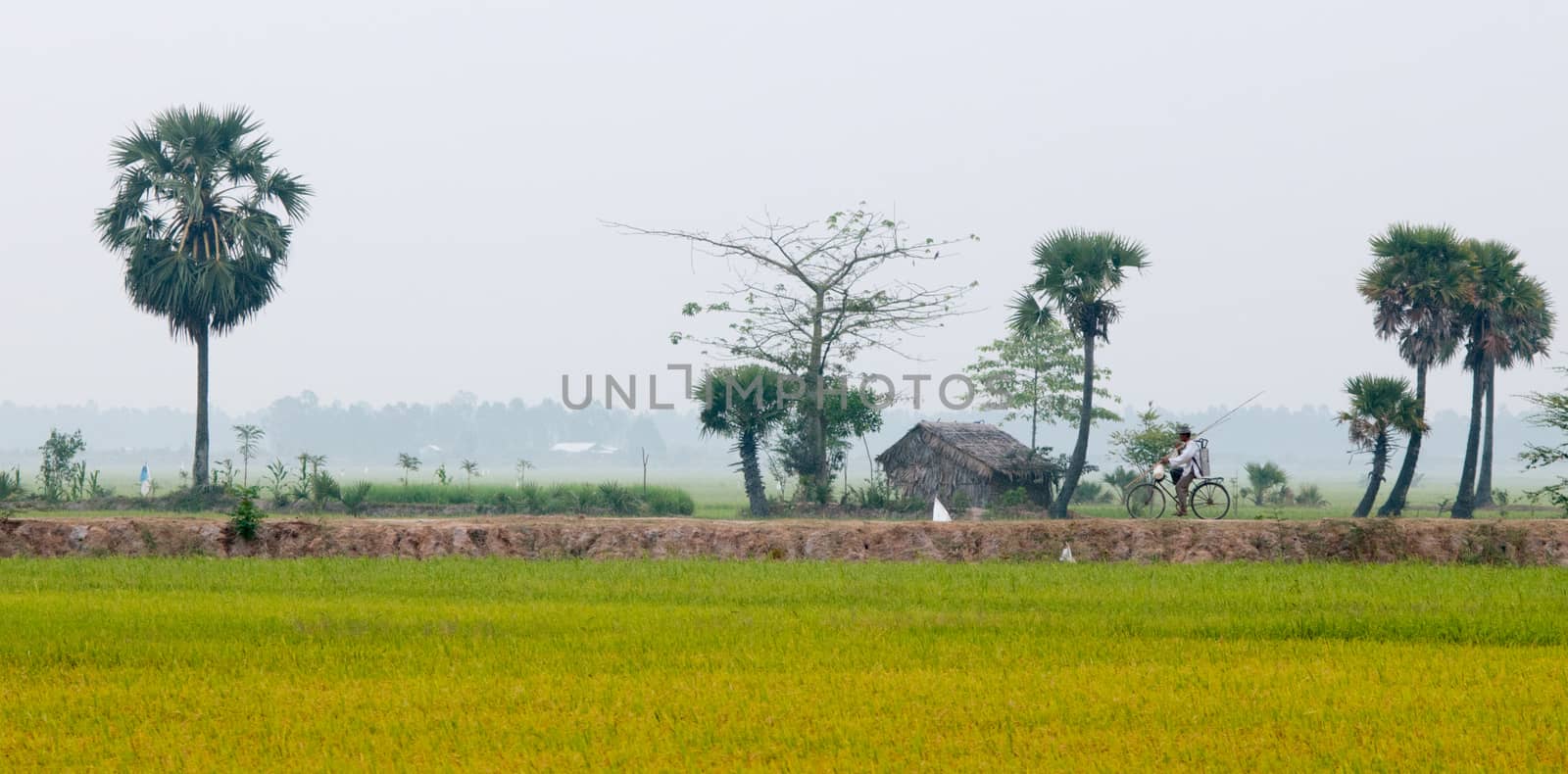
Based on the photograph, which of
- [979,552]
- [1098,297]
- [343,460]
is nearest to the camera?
[979,552]

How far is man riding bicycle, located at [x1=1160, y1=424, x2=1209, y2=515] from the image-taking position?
2119 cm

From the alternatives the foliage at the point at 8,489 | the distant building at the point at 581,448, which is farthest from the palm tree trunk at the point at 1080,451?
the distant building at the point at 581,448

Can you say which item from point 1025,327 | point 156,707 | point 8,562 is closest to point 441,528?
point 8,562

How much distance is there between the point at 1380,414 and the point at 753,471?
14574mm

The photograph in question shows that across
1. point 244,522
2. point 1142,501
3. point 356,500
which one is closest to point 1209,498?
point 1142,501

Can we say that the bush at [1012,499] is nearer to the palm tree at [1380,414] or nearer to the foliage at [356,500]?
the palm tree at [1380,414]

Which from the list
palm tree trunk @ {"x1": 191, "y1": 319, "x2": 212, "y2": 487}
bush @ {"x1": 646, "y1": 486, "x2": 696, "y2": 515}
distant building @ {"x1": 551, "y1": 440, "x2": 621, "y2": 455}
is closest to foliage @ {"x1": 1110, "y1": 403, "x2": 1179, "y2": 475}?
bush @ {"x1": 646, "y1": 486, "x2": 696, "y2": 515}

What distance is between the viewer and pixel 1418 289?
118 ft

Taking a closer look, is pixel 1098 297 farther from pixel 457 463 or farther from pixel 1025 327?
pixel 457 463

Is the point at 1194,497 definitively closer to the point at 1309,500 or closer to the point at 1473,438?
the point at 1473,438

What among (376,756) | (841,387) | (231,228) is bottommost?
(376,756)

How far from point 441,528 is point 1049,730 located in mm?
14627

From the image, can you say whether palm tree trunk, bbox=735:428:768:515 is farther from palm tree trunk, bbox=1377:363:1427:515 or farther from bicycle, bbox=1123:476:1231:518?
palm tree trunk, bbox=1377:363:1427:515

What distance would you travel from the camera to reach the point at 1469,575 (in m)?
17.4
